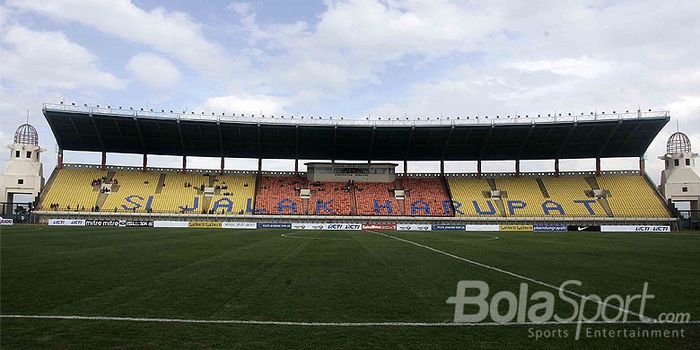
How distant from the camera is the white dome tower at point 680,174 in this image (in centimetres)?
5994

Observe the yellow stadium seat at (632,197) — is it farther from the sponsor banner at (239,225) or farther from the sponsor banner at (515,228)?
the sponsor banner at (239,225)

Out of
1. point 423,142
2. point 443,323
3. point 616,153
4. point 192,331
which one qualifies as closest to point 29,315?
point 192,331

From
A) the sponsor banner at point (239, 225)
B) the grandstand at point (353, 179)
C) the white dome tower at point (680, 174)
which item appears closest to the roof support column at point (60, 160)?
the grandstand at point (353, 179)

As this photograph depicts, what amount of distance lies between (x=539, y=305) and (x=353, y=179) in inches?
2312

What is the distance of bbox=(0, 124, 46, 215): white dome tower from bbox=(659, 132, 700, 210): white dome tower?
7784 cm

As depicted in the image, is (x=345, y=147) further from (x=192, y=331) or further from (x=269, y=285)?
(x=192, y=331)

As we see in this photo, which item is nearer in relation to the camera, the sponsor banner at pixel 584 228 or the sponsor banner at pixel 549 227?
the sponsor banner at pixel 584 228

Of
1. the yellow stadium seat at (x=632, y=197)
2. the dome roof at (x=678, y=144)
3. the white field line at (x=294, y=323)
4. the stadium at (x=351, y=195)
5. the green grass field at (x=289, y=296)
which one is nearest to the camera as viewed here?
the green grass field at (x=289, y=296)

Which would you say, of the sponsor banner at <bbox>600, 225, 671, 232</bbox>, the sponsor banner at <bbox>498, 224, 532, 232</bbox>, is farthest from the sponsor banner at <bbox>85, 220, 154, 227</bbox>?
the sponsor banner at <bbox>600, 225, 671, 232</bbox>

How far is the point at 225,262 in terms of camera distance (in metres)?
14.4

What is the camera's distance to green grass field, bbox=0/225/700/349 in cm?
590

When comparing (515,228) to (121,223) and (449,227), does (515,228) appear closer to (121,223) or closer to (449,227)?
(449,227)

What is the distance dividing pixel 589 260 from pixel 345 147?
155 feet

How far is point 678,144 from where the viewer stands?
62719 millimetres
